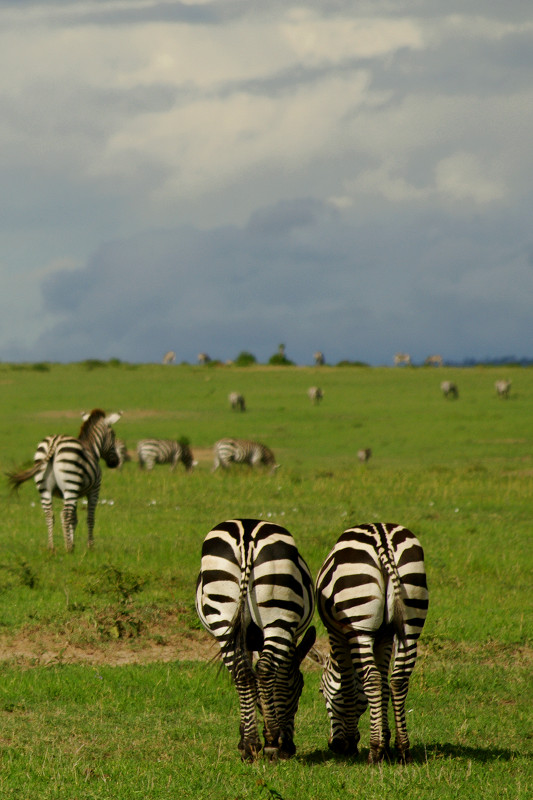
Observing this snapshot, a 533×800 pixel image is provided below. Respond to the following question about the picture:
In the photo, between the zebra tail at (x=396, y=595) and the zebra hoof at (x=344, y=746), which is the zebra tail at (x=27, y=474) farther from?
the zebra tail at (x=396, y=595)

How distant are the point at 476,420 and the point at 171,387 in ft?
56.8

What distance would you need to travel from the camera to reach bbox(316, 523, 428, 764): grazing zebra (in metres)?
6.97

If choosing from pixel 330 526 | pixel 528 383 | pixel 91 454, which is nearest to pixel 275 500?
pixel 330 526

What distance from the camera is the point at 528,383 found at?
53.1 m

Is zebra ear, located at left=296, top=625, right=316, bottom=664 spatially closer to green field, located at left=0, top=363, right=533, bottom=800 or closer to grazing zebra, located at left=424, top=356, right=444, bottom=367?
green field, located at left=0, top=363, right=533, bottom=800

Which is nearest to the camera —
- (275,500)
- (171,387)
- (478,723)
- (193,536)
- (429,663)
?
(478,723)

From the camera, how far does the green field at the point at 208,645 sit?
22.0 feet

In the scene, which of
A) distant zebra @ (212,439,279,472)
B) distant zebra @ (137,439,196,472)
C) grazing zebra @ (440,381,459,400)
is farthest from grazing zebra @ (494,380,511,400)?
distant zebra @ (137,439,196,472)

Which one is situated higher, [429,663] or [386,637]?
[386,637]

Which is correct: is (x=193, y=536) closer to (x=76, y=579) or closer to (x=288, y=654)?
(x=76, y=579)

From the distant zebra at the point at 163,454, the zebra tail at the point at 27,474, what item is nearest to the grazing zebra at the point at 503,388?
the distant zebra at the point at 163,454

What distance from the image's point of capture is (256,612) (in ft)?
23.0

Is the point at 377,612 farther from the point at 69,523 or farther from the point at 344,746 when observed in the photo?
the point at 69,523

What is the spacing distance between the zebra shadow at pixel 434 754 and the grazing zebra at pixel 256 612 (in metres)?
0.51
